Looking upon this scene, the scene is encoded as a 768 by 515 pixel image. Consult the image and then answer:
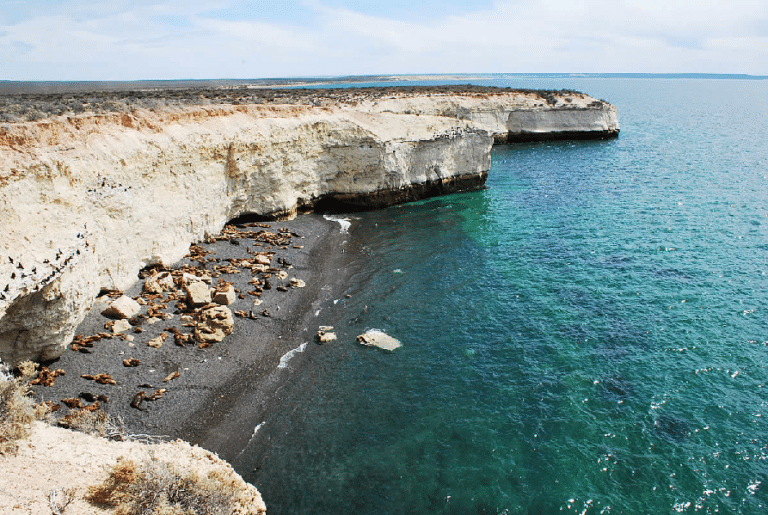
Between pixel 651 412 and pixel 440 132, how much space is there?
31583 mm

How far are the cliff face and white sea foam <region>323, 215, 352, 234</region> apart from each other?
6.23 feet

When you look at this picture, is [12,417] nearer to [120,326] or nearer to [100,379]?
[100,379]

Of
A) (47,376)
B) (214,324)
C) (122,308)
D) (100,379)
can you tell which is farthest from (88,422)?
(122,308)

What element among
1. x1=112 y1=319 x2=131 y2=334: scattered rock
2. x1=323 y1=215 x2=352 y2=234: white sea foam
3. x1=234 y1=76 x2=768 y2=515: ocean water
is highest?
x1=323 y1=215 x2=352 y2=234: white sea foam

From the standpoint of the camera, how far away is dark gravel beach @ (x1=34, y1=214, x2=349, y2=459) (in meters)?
16.3

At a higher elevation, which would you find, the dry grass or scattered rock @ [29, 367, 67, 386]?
the dry grass

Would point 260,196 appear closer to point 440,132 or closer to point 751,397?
point 440,132

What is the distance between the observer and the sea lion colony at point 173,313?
16875 millimetres

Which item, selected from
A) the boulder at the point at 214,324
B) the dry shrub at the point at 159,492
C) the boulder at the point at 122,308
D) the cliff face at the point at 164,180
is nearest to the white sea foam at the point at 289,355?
the boulder at the point at 214,324

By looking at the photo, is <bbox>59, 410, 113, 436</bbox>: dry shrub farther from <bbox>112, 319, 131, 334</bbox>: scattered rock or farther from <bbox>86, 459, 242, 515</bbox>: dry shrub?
<bbox>112, 319, 131, 334</bbox>: scattered rock

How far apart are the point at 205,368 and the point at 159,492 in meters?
9.41

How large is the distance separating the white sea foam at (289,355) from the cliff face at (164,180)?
804cm

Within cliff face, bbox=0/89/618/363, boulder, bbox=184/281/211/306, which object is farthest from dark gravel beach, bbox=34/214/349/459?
cliff face, bbox=0/89/618/363

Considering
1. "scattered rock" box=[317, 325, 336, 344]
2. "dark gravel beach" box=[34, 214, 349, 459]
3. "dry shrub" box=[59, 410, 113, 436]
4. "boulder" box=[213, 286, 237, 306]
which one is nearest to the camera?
"dry shrub" box=[59, 410, 113, 436]
